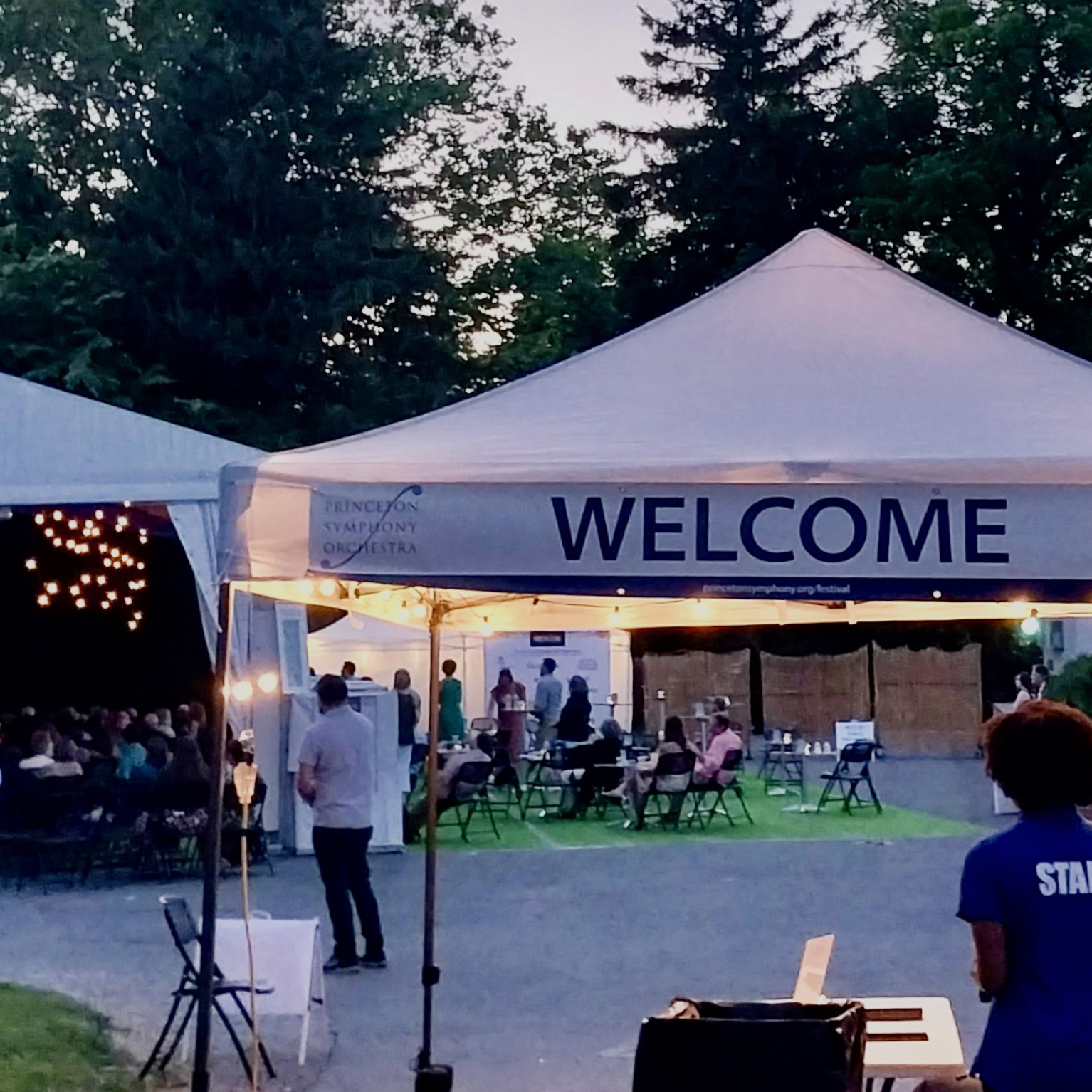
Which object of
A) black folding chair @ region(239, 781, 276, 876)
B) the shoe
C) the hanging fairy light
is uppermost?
the hanging fairy light

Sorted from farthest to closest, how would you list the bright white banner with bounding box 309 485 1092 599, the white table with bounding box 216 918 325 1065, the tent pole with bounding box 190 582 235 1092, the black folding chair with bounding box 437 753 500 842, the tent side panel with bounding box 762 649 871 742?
the tent side panel with bounding box 762 649 871 742
the black folding chair with bounding box 437 753 500 842
the white table with bounding box 216 918 325 1065
the tent pole with bounding box 190 582 235 1092
the bright white banner with bounding box 309 485 1092 599

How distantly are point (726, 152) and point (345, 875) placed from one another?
2979cm

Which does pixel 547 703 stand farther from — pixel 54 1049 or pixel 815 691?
pixel 54 1049

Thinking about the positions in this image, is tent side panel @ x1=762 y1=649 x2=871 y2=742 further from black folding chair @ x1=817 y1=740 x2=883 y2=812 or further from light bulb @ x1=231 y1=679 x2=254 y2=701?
light bulb @ x1=231 y1=679 x2=254 y2=701

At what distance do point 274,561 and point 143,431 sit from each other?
1098 centimetres

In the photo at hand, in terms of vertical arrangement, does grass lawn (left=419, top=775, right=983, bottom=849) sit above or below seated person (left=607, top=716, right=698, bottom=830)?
below

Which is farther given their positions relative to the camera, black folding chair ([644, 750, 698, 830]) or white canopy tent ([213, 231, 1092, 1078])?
black folding chair ([644, 750, 698, 830])

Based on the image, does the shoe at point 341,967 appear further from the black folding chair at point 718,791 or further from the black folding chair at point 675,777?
the black folding chair at point 718,791

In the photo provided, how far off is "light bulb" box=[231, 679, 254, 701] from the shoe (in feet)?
5.19

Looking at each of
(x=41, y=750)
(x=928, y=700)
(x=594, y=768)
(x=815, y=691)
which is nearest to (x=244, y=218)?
(x=815, y=691)

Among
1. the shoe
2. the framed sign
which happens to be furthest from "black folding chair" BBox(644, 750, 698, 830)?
the shoe

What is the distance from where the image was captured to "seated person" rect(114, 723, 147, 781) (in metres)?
15.9

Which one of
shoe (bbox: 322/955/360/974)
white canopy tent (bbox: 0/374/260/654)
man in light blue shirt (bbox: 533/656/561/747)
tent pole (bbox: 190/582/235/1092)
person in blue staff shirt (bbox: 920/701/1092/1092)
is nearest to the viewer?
person in blue staff shirt (bbox: 920/701/1092/1092)

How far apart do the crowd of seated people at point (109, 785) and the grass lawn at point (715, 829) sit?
3.00 meters
